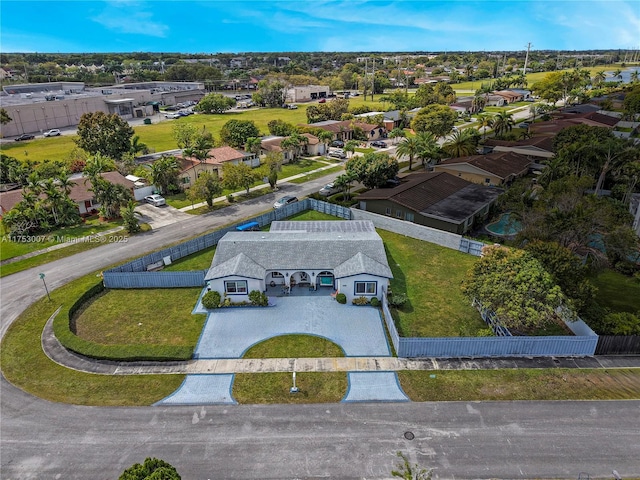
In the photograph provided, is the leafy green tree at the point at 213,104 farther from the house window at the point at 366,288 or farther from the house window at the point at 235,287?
the house window at the point at 366,288

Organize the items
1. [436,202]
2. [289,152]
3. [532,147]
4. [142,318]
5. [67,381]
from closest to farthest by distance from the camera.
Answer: [67,381], [142,318], [436,202], [532,147], [289,152]

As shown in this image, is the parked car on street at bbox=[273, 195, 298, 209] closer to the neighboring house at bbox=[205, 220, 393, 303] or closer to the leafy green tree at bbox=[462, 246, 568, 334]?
the neighboring house at bbox=[205, 220, 393, 303]

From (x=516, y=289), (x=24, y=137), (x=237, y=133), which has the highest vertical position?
(x=237, y=133)

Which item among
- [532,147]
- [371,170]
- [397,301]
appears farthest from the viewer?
[532,147]

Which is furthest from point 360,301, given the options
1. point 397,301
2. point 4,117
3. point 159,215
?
point 4,117

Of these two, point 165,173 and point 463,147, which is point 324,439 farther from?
point 463,147

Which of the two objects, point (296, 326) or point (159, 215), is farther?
point (159, 215)

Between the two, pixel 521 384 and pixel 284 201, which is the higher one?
pixel 284 201

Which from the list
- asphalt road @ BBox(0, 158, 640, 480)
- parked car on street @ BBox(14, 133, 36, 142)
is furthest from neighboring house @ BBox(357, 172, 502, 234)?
parked car on street @ BBox(14, 133, 36, 142)

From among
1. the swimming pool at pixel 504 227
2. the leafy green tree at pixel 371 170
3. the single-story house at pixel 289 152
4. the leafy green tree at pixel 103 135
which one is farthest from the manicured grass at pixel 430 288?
the leafy green tree at pixel 103 135
